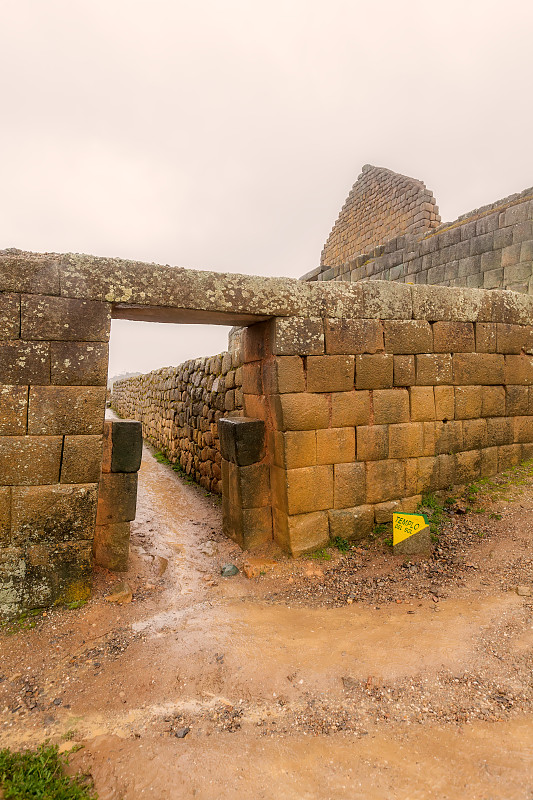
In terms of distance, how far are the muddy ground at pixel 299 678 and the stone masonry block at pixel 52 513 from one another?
28.1 inches

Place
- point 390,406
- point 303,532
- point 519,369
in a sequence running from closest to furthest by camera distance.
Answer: point 303,532 → point 390,406 → point 519,369

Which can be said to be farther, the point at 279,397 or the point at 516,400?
the point at 516,400

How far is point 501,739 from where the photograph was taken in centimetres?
235

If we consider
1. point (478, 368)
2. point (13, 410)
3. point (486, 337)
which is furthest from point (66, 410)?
point (486, 337)

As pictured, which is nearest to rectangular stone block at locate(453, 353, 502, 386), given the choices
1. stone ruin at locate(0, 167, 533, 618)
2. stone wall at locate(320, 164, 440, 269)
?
stone ruin at locate(0, 167, 533, 618)

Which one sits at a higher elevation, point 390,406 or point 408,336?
point 408,336

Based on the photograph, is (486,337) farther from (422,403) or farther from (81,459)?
(81,459)

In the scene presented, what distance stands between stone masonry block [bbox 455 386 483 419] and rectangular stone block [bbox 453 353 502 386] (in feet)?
0.35

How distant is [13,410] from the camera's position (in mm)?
3711

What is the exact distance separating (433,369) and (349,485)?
1.87 m

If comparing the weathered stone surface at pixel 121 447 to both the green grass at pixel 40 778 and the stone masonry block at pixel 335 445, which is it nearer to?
the stone masonry block at pixel 335 445

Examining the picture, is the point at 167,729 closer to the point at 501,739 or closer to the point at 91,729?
the point at 91,729

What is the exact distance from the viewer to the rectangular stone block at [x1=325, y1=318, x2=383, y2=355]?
4.90 metres

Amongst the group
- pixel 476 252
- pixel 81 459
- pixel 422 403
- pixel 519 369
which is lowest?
pixel 81 459
